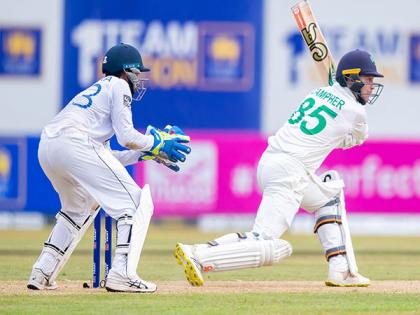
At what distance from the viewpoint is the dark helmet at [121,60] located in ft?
32.9

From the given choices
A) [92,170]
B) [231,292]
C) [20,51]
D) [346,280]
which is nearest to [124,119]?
[92,170]

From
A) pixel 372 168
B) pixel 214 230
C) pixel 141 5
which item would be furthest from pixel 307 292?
pixel 141 5

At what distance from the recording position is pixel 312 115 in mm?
10367

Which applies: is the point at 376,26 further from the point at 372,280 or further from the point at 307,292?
the point at 307,292

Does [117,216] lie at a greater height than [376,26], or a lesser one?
lesser

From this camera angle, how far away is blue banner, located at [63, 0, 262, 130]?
24.6m

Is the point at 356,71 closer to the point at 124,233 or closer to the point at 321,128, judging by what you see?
the point at 321,128

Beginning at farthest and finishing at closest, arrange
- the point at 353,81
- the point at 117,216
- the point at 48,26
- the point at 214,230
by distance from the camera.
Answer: the point at 48,26 → the point at 214,230 → the point at 353,81 → the point at 117,216

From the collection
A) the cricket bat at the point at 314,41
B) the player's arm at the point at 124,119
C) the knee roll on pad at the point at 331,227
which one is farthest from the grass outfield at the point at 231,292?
the cricket bat at the point at 314,41

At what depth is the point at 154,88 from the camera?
80.7 ft

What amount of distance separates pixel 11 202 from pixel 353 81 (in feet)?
41.1

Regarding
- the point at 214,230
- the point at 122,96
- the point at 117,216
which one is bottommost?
the point at 214,230

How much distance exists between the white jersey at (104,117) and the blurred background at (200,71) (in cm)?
1150

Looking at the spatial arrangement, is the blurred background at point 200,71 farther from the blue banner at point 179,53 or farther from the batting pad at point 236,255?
the batting pad at point 236,255
